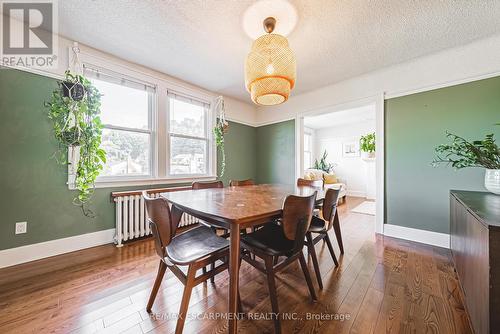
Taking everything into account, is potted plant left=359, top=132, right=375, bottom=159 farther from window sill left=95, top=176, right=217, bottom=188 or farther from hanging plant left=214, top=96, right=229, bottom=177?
window sill left=95, top=176, right=217, bottom=188

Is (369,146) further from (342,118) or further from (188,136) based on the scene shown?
(188,136)

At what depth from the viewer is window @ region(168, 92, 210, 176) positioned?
3.12m

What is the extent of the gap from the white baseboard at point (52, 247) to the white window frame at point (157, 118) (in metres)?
0.63

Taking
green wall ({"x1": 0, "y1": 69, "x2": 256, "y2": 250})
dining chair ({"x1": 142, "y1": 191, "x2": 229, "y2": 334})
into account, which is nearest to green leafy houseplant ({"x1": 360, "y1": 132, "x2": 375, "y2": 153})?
dining chair ({"x1": 142, "y1": 191, "x2": 229, "y2": 334})

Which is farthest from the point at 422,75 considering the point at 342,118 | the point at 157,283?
the point at 157,283

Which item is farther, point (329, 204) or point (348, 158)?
point (348, 158)

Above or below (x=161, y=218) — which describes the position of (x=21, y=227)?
below

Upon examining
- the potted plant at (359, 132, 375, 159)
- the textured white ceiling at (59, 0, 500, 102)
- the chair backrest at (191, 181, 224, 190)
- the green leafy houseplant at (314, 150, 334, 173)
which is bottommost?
the chair backrest at (191, 181, 224, 190)

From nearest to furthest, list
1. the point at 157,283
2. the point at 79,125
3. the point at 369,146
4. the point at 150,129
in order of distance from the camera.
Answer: the point at 157,283 → the point at 79,125 → the point at 150,129 → the point at 369,146

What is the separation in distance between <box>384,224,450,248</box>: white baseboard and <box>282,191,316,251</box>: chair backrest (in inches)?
89.6

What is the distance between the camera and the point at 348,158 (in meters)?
6.29

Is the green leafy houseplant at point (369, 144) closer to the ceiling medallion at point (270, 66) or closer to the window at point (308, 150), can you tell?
the window at point (308, 150)

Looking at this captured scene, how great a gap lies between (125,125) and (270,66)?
2.21m

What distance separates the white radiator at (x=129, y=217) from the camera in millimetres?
2379
